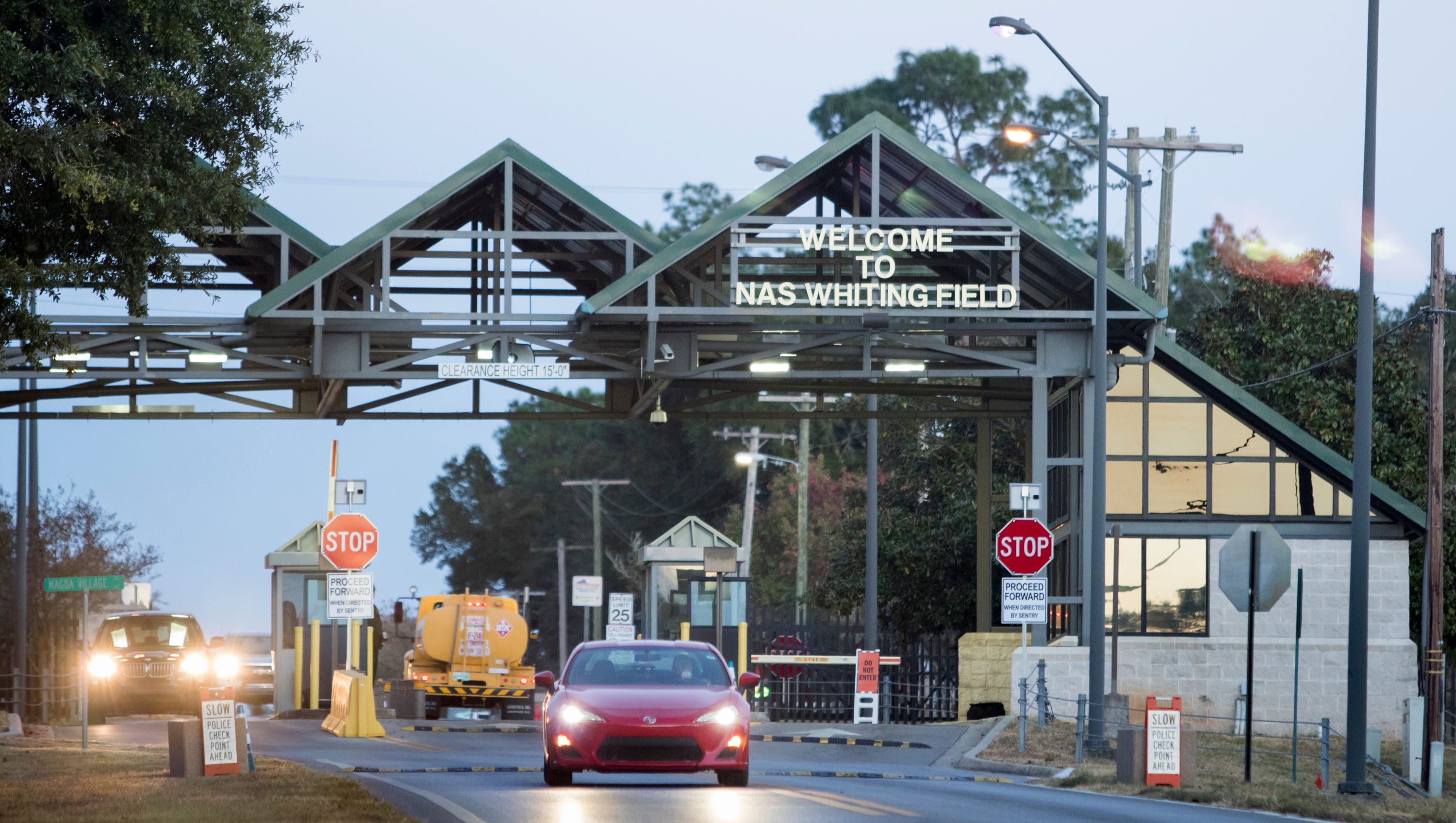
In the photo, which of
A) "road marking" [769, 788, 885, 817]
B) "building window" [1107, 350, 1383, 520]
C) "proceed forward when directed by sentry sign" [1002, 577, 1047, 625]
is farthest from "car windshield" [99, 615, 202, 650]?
"road marking" [769, 788, 885, 817]

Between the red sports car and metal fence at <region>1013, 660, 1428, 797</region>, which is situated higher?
the red sports car

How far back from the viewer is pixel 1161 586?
104 feet

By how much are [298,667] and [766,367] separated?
10.7 meters

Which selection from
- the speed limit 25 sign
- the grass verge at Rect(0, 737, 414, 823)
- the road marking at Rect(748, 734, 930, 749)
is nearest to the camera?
the grass verge at Rect(0, 737, 414, 823)

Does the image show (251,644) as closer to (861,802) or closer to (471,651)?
(471,651)

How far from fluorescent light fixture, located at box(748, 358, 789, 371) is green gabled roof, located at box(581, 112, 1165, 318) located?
2597 mm

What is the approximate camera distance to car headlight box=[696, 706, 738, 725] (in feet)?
54.6

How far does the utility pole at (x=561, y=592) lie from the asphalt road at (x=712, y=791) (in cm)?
4498

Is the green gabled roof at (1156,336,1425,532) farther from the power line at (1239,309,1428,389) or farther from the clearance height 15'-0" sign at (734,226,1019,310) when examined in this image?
the power line at (1239,309,1428,389)

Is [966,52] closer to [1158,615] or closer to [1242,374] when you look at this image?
[1242,374]

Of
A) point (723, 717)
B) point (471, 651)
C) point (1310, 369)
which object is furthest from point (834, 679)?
point (723, 717)

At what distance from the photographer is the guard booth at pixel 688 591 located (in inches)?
1385

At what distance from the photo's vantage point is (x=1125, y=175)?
28750 millimetres

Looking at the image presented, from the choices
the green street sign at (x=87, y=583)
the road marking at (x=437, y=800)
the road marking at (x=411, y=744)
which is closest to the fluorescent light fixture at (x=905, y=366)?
the road marking at (x=411, y=744)
